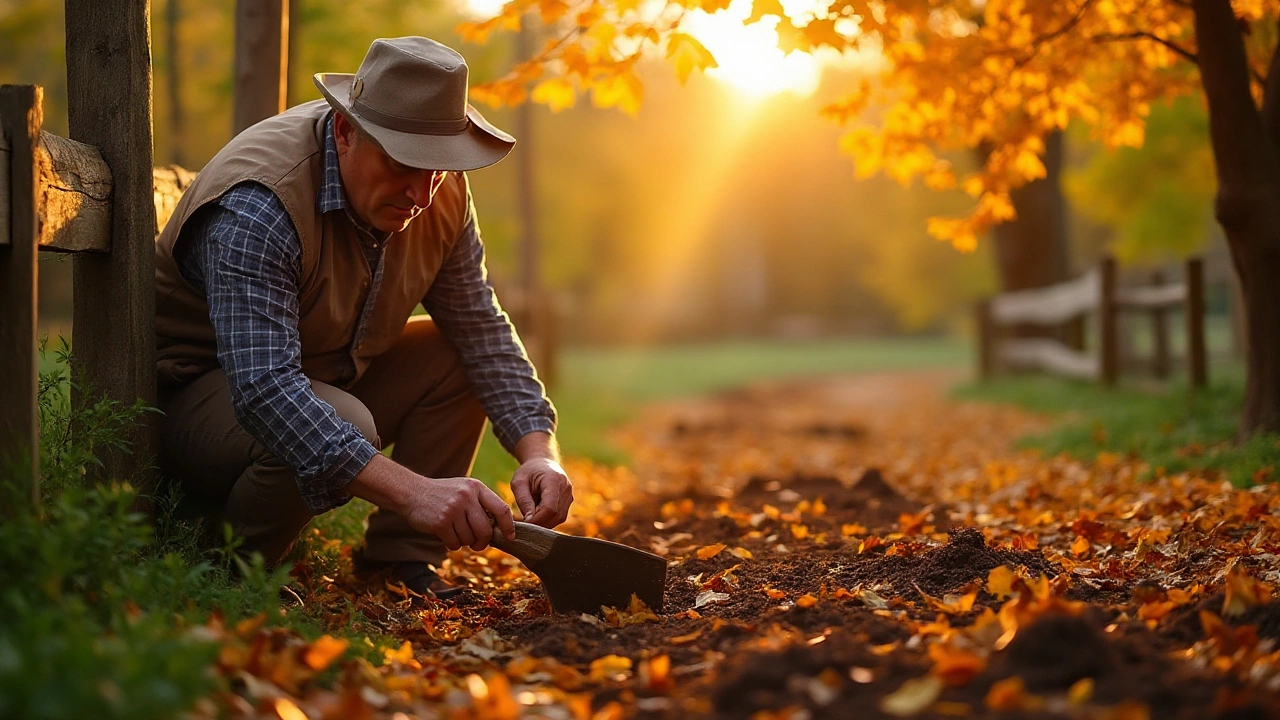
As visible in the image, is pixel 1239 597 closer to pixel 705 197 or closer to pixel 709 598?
pixel 709 598

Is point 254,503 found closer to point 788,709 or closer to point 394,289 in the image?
point 394,289

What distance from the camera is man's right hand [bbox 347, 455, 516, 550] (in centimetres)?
279

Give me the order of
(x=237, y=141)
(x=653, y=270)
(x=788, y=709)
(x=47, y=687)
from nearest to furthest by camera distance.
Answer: (x=47, y=687) < (x=788, y=709) < (x=237, y=141) < (x=653, y=270)

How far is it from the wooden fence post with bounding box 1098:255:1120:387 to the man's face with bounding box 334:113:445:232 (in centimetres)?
733

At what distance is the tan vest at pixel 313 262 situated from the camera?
3057mm

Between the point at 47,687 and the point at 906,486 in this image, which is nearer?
the point at 47,687

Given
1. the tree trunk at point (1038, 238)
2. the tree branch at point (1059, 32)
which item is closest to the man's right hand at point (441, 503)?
the tree branch at point (1059, 32)

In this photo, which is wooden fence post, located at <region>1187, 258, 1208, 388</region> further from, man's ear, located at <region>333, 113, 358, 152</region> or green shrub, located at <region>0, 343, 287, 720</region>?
green shrub, located at <region>0, 343, 287, 720</region>

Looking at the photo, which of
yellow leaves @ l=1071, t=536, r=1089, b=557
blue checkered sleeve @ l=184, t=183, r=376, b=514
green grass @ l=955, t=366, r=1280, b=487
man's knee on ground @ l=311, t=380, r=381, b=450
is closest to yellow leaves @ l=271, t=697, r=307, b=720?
blue checkered sleeve @ l=184, t=183, r=376, b=514

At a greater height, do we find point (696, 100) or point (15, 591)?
point (696, 100)

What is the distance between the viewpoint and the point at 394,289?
3391 millimetres

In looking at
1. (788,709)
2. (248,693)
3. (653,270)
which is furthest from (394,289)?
(653,270)

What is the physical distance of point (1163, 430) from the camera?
6160 mm

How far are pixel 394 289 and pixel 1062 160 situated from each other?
11.6 m
